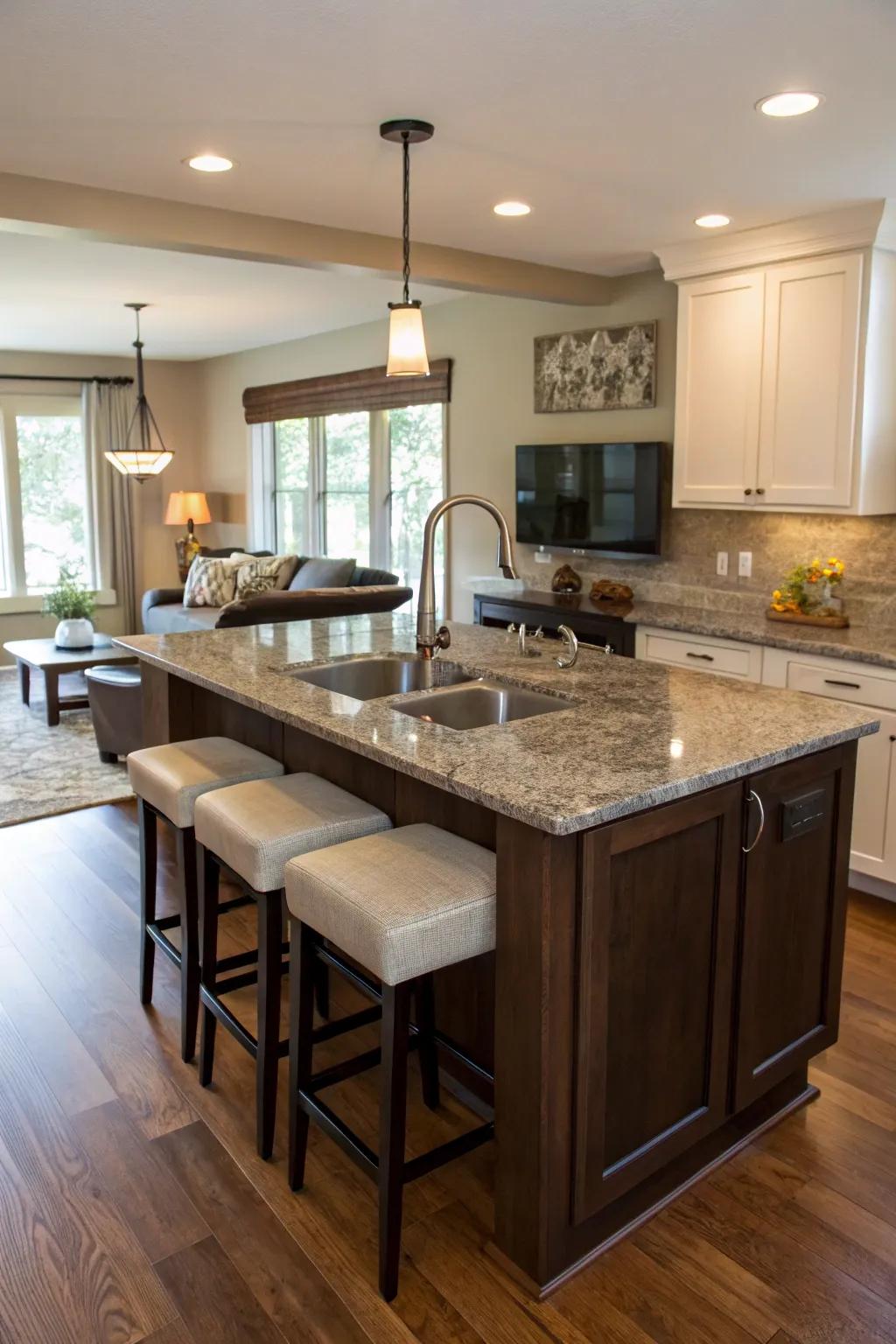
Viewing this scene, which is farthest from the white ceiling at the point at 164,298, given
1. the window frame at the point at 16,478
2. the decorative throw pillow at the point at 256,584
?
the decorative throw pillow at the point at 256,584

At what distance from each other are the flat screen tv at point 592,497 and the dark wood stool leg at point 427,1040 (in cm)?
292

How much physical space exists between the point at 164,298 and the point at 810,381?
377cm

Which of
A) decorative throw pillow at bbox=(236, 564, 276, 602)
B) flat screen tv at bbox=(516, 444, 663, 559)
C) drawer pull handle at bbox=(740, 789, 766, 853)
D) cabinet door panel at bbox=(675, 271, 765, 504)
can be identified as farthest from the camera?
decorative throw pillow at bbox=(236, 564, 276, 602)

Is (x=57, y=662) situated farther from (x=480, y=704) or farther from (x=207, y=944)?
(x=480, y=704)

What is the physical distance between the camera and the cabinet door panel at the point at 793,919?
2.10 metres

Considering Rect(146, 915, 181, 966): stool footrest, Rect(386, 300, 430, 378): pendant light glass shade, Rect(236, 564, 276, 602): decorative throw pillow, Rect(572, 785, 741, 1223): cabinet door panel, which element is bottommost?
Rect(146, 915, 181, 966): stool footrest

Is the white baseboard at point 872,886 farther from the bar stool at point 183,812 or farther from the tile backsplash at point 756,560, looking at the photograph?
the bar stool at point 183,812

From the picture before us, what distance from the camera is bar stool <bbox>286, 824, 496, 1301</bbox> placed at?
1.81 m

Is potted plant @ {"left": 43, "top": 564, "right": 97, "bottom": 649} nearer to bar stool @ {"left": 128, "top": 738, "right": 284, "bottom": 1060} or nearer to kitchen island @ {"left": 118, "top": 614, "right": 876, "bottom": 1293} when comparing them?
bar stool @ {"left": 128, "top": 738, "right": 284, "bottom": 1060}

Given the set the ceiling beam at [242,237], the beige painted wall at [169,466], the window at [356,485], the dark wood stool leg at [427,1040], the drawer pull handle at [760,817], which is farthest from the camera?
the beige painted wall at [169,466]

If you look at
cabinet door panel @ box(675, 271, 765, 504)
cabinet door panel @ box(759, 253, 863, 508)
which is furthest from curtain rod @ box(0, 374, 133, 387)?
cabinet door panel @ box(759, 253, 863, 508)

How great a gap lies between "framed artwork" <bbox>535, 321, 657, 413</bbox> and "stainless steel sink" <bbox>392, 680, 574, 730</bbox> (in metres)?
→ 2.62

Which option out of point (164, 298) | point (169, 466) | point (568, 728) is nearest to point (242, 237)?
point (164, 298)

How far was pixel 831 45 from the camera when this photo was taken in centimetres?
222
